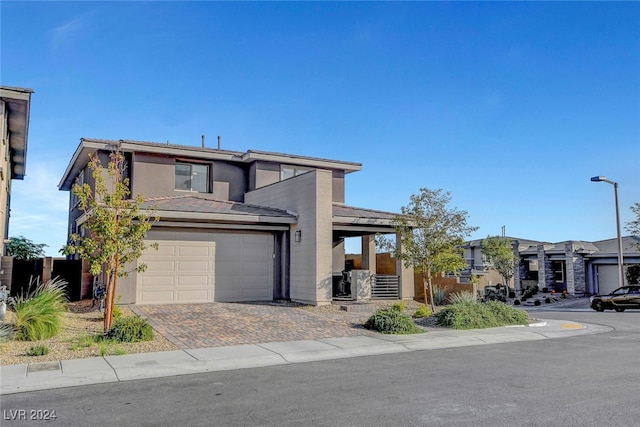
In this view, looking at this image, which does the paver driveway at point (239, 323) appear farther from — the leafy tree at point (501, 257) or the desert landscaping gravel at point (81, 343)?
the leafy tree at point (501, 257)

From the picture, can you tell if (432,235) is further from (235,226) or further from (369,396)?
(369,396)

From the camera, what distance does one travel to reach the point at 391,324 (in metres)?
13.4

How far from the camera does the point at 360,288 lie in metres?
19.5

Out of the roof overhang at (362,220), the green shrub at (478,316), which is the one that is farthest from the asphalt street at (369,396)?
the roof overhang at (362,220)

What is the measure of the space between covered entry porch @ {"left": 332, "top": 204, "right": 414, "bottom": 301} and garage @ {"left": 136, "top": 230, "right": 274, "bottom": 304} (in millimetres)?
3179

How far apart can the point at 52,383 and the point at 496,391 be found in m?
6.89

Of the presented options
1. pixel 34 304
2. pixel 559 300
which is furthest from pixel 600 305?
pixel 34 304

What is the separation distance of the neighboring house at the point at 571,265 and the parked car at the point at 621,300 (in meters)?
8.71

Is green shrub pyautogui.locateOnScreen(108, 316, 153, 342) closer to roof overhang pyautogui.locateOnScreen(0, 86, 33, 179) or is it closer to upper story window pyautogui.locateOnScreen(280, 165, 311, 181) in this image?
roof overhang pyautogui.locateOnScreen(0, 86, 33, 179)

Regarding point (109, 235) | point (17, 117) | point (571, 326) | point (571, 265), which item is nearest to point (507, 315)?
point (571, 326)

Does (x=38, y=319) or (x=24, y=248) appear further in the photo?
(x=24, y=248)

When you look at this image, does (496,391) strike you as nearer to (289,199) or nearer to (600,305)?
(289,199)

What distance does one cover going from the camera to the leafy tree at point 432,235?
682 inches

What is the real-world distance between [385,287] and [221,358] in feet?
38.8
